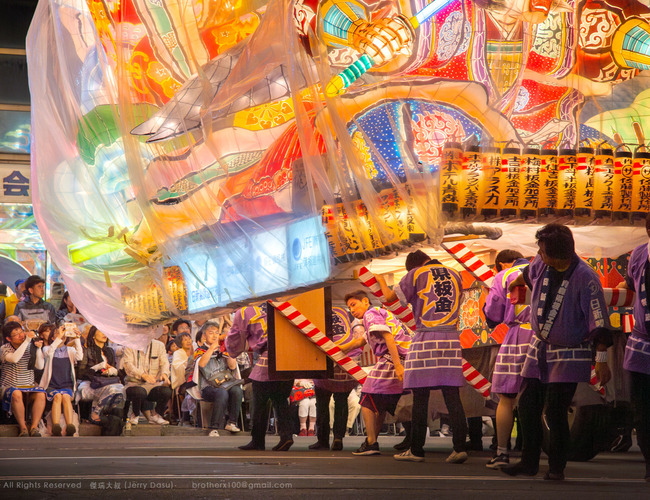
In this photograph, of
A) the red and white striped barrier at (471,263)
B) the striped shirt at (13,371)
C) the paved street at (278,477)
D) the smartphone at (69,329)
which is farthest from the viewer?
the smartphone at (69,329)

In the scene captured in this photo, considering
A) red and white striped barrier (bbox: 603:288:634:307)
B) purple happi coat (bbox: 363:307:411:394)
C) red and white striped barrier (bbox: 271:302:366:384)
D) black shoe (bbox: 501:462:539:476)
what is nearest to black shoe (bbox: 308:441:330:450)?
red and white striped barrier (bbox: 271:302:366:384)

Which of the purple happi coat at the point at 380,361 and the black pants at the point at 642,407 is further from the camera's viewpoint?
the purple happi coat at the point at 380,361

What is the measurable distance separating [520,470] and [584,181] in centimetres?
271

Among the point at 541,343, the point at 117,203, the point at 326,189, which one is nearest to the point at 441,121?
the point at 326,189

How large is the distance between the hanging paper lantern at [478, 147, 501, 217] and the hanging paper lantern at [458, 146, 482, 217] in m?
0.06

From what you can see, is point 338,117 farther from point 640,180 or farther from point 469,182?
point 640,180

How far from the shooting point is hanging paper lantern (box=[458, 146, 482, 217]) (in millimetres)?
6988

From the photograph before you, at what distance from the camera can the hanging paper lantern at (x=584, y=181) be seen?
7367 mm

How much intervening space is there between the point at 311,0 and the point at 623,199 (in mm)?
3100

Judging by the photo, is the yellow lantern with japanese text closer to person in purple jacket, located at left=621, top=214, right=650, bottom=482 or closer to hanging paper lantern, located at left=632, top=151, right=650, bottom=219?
hanging paper lantern, located at left=632, top=151, right=650, bottom=219

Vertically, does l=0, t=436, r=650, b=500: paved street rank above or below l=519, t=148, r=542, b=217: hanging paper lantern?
below

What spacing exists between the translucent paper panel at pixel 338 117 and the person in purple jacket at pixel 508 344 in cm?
69

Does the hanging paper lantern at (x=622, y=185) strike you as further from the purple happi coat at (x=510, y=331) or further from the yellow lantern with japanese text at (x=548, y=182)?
the purple happi coat at (x=510, y=331)

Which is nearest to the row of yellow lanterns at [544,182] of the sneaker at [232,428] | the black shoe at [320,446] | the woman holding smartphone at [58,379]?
the black shoe at [320,446]
